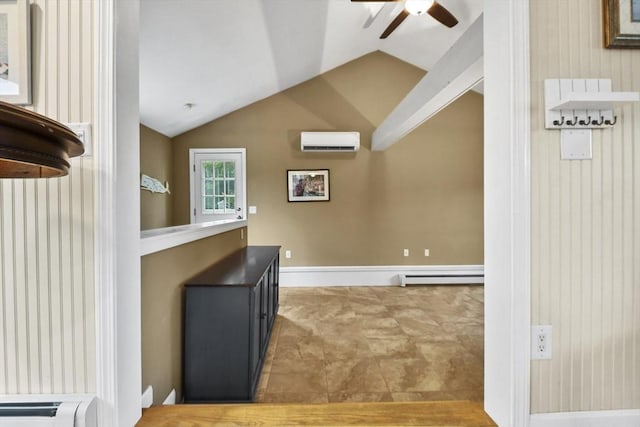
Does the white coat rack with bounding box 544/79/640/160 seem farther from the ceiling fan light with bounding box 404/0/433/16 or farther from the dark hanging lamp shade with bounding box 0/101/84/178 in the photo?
the ceiling fan light with bounding box 404/0/433/16

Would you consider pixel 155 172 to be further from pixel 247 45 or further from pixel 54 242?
pixel 54 242

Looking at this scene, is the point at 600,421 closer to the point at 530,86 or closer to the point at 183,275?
the point at 530,86

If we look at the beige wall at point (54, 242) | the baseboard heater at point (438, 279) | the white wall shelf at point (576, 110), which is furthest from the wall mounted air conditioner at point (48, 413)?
the baseboard heater at point (438, 279)

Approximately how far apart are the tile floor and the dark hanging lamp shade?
1.84 m

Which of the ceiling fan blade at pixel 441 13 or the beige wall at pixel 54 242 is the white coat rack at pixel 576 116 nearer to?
the beige wall at pixel 54 242

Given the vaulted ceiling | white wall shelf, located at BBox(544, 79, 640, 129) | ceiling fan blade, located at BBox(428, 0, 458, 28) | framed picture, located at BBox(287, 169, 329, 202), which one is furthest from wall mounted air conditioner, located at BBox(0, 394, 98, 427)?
framed picture, located at BBox(287, 169, 329, 202)

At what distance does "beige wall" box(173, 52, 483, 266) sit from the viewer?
16.0 ft

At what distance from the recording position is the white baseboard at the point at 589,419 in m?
0.87

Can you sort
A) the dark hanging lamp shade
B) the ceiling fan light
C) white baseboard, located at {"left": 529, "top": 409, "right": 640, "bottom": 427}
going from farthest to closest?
the ceiling fan light < white baseboard, located at {"left": 529, "top": 409, "right": 640, "bottom": 427} < the dark hanging lamp shade

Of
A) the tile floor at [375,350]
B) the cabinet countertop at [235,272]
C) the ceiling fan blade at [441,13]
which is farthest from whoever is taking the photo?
the ceiling fan blade at [441,13]

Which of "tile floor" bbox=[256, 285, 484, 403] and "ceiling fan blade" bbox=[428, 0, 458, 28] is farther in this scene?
"ceiling fan blade" bbox=[428, 0, 458, 28]

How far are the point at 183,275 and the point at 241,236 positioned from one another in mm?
1940

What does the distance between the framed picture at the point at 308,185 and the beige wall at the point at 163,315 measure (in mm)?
3144

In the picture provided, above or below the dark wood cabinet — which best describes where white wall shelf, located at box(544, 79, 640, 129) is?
above
